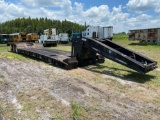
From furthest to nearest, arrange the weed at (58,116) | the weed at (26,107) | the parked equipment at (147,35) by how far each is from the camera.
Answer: the parked equipment at (147,35) → the weed at (26,107) → the weed at (58,116)

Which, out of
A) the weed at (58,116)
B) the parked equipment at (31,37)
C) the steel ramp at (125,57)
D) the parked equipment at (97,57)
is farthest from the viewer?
the parked equipment at (31,37)

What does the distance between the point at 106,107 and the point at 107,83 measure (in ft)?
7.64

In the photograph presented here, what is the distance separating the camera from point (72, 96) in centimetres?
625

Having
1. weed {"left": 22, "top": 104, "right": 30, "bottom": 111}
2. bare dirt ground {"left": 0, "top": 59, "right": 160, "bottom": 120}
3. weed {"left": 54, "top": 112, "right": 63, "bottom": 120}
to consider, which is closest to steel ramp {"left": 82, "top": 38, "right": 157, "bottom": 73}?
bare dirt ground {"left": 0, "top": 59, "right": 160, "bottom": 120}

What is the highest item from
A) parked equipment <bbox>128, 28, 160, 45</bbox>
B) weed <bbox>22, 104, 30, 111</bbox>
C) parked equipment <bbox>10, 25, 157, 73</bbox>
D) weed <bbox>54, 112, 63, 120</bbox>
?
parked equipment <bbox>128, 28, 160, 45</bbox>

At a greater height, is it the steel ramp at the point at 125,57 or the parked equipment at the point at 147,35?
the parked equipment at the point at 147,35

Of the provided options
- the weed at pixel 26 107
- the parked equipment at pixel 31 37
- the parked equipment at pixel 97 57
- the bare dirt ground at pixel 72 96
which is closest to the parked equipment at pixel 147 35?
the parked equipment at pixel 31 37

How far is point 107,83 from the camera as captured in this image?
7.71 metres

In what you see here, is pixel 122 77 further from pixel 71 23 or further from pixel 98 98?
pixel 71 23

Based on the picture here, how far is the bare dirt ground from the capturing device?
5.03m

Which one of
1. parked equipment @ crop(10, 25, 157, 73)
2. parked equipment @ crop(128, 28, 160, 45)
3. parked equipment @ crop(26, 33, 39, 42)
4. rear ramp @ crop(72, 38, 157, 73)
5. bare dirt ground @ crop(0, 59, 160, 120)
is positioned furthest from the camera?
parked equipment @ crop(26, 33, 39, 42)

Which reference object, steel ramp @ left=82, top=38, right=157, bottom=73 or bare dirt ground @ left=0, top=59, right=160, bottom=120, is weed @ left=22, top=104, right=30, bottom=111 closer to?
bare dirt ground @ left=0, top=59, right=160, bottom=120

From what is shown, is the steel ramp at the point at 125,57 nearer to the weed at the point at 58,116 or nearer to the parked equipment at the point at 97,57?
the parked equipment at the point at 97,57

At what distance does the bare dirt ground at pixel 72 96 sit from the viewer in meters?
5.03
